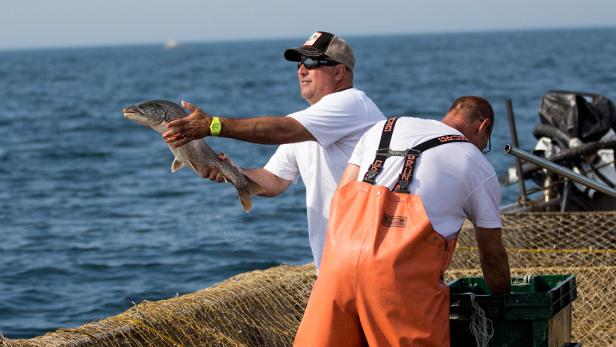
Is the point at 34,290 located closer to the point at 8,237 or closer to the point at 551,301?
the point at 8,237

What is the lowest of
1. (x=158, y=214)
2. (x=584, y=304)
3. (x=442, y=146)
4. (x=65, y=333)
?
(x=158, y=214)

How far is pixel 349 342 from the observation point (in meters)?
4.31

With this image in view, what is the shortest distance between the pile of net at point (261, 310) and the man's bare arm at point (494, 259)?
7.31 feet

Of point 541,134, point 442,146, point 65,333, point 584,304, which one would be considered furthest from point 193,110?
point 541,134

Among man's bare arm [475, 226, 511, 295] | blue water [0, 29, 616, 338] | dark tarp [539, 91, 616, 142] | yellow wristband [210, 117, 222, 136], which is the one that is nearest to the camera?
man's bare arm [475, 226, 511, 295]

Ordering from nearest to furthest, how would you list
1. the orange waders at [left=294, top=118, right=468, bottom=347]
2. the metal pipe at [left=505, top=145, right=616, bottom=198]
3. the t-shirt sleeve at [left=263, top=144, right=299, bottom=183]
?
the orange waders at [left=294, top=118, right=468, bottom=347], the t-shirt sleeve at [left=263, top=144, right=299, bottom=183], the metal pipe at [left=505, top=145, right=616, bottom=198]

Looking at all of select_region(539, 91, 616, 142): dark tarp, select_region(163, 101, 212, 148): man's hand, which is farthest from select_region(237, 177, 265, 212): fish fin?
select_region(539, 91, 616, 142): dark tarp

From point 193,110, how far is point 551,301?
5.85 ft

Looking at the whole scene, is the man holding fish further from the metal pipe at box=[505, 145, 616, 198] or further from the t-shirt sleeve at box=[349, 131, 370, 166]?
the metal pipe at box=[505, 145, 616, 198]

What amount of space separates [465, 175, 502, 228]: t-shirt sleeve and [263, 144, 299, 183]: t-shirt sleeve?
1384mm

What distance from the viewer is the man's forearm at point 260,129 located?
4.70m

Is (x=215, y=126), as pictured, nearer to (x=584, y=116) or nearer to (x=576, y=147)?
(x=576, y=147)

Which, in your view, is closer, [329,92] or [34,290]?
[329,92]

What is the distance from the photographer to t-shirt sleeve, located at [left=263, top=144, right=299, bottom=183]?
18.4 feet
